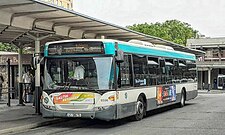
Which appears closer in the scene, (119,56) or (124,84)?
(119,56)

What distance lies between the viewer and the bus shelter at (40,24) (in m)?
15.0

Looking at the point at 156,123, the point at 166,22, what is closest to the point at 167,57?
the point at 156,123

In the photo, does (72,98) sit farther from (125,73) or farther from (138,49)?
(138,49)

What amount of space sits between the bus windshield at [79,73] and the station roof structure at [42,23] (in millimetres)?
1971

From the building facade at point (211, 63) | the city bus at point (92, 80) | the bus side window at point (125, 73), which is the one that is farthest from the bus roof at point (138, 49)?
the building facade at point (211, 63)

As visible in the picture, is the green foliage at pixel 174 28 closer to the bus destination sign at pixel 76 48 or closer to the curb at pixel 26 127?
the curb at pixel 26 127

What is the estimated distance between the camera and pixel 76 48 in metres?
14.2

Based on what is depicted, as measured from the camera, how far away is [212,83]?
218 feet

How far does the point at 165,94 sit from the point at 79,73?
6.09 metres

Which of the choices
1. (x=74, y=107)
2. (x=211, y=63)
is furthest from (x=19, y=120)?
(x=211, y=63)

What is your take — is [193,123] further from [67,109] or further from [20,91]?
[20,91]

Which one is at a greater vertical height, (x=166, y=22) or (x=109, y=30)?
(x=166, y=22)

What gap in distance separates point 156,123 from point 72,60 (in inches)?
144

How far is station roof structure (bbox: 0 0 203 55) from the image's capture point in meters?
14.9
